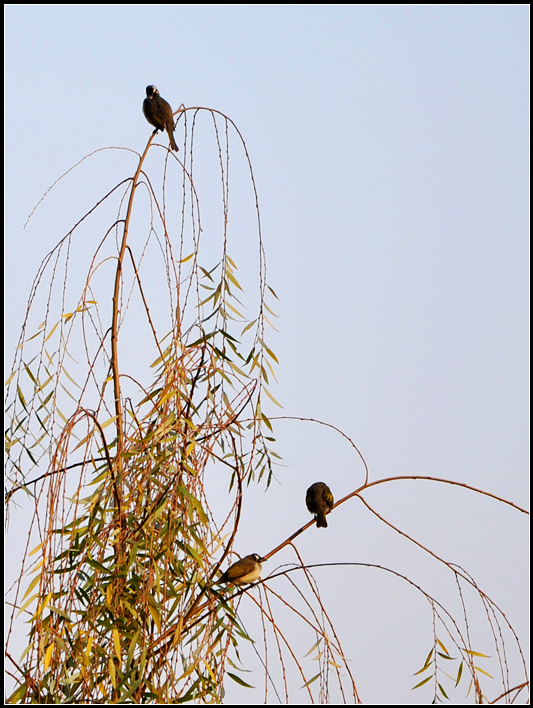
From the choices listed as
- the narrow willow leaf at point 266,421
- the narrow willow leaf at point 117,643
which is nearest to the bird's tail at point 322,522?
the narrow willow leaf at point 266,421

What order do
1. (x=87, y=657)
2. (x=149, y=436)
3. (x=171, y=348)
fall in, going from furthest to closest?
(x=171, y=348)
(x=149, y=436)
(x=87, y=657)

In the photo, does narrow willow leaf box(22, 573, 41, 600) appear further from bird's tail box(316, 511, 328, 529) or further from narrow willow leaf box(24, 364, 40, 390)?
bird's tail box(316, 511, 328, 529)

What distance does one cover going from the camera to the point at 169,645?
155cm

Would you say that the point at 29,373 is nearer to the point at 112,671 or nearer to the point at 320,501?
the point at 112,671

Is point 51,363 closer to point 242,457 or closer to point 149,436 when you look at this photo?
point 149,436

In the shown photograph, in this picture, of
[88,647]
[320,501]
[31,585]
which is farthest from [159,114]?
[88,647]

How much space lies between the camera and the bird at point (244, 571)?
1734mm

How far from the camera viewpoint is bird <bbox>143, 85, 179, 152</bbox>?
225cm

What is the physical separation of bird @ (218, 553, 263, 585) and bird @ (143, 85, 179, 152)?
1218 millimetres

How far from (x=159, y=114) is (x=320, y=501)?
124 cm

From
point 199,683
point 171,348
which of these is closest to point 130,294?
point 171,348

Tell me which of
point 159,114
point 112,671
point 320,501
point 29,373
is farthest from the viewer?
point 320,501

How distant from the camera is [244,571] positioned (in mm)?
1792

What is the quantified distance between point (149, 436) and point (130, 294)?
376 millimetres
